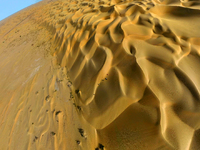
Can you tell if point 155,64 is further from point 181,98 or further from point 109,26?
point 109,26

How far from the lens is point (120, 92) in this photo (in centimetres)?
129

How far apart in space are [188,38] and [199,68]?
456mm

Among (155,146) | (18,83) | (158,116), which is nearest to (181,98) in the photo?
(158,116)

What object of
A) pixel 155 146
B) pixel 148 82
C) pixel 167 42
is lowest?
pixel 155 146

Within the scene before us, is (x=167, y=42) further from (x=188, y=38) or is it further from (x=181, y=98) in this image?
Answer: (x=181, y=98)

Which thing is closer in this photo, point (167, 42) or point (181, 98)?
point (181, 98)

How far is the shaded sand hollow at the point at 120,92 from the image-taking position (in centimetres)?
102

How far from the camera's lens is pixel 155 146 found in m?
0.98

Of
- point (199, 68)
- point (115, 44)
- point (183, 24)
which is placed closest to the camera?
point (199, 68)

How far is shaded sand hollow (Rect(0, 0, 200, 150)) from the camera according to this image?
102cm

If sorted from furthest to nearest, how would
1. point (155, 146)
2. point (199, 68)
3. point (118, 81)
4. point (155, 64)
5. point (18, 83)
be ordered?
point (18, 83)
point (118, 81)
point (155, 64)
point (199, 68)
point (155, 146)

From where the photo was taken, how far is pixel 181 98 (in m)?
1.02

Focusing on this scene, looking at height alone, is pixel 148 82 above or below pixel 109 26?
below

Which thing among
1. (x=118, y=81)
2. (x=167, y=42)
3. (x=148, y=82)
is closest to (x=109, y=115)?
(x=118, y=81)
